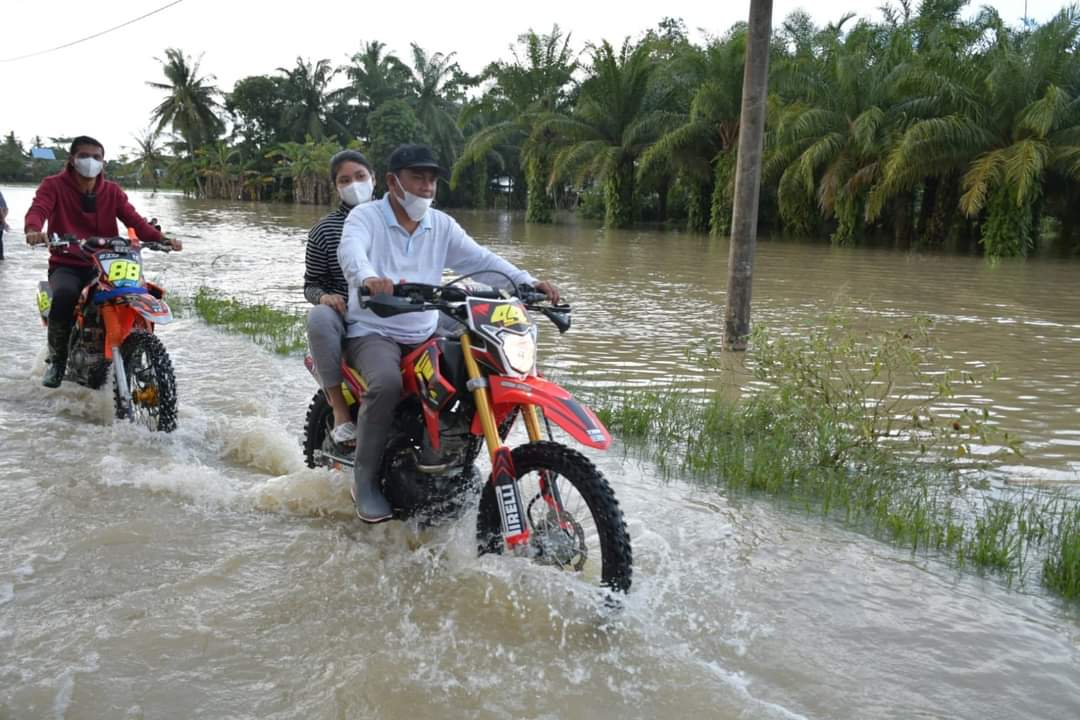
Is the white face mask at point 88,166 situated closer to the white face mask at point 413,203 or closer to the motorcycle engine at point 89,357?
the motorcycle engine at point 89,357

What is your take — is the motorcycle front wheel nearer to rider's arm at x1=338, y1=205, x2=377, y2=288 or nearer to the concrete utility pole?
rider's arm at x1=338, y1=205, x2=377, y2=288

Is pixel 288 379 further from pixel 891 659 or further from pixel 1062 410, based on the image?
pixel 1062 410

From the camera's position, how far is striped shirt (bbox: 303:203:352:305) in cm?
511

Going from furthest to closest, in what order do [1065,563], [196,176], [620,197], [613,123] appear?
1. [196,176]
2. [620,197]
3. [613,123]
4. [1065,563]

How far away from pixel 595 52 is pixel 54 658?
37392mm

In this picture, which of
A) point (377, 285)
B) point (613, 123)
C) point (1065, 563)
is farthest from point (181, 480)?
point (613, 123)

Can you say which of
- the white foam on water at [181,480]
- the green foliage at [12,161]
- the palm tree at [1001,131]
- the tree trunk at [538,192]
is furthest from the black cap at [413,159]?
the green foliage at [12,161]

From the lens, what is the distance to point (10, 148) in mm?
87375

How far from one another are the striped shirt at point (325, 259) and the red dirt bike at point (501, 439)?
4.29 feet

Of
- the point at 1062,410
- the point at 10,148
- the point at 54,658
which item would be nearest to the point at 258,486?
the point at 54,658

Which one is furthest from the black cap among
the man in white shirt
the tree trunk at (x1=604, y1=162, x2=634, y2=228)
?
the tree trunk at (x1=604, y1=162, x2=634, y2=228)

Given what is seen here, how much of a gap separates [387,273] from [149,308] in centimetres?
278

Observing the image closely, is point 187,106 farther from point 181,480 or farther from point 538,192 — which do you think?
point 181,480

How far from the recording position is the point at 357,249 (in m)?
4.01
